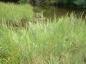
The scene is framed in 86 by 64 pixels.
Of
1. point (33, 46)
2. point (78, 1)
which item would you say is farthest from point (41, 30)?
point (78, 1)

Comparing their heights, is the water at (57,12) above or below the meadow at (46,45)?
below

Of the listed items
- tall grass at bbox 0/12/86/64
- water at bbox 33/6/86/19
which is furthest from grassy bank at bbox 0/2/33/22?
tall grass at bbox 0/12/86/64

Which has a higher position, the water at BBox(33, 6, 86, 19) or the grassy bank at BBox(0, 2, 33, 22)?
the grassy bank at BBox(0, 2, 33, 22)

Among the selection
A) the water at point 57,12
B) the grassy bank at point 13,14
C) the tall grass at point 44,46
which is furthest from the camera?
the water at point 57,12

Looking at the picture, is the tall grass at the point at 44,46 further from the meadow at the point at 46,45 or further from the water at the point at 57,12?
the water at the point at 57,12

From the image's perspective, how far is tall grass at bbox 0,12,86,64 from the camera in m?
3.88

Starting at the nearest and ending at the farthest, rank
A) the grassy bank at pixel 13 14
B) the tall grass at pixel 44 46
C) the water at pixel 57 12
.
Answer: the tall grass at pixel 44 46, the grassy bank at pixel 13 14, the water at pixel 57 12

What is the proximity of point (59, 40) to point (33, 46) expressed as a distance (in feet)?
1.92

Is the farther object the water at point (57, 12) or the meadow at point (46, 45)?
the water at point (57, 12)

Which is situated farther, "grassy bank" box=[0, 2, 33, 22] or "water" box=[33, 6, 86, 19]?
"water" box=[33, 6, 86, 19]

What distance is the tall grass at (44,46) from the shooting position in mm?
3883

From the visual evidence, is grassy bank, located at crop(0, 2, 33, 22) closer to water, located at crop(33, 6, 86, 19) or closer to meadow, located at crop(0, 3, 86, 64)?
water, located at crop(33, 6, 86, 19)

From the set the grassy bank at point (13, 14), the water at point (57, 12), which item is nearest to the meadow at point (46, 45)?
the grassy bank at point (13, 14)

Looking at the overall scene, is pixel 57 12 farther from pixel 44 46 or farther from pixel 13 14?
pixel 44 46
